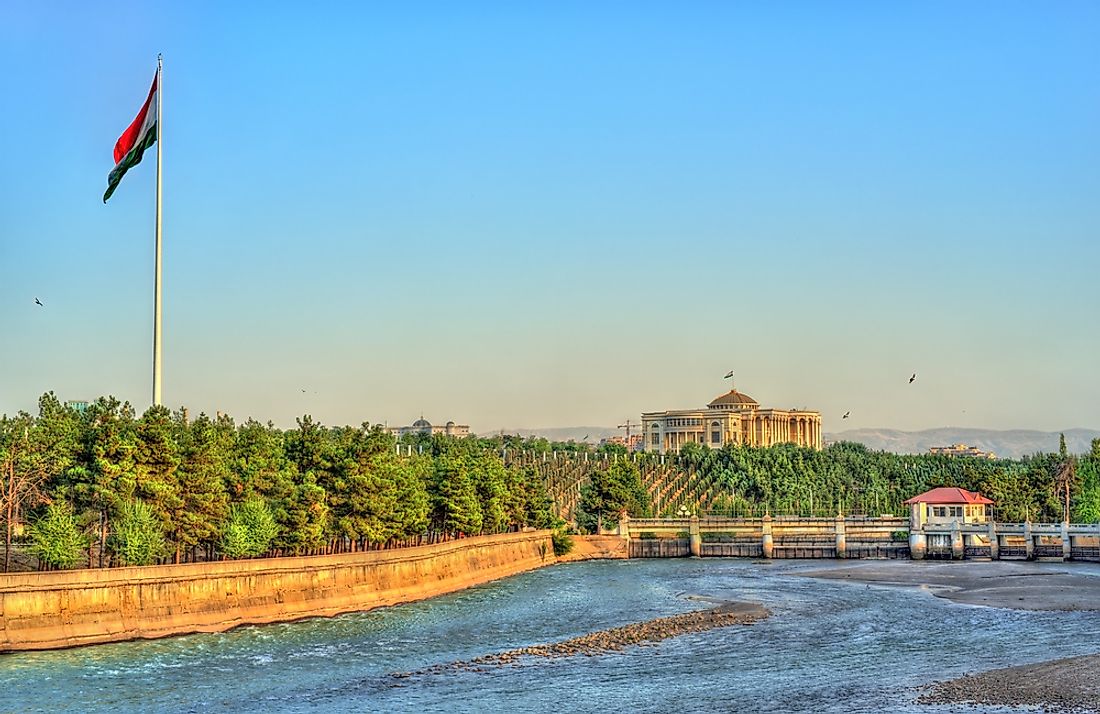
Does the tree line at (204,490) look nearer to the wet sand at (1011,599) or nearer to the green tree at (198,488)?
the green tree at (198,488)

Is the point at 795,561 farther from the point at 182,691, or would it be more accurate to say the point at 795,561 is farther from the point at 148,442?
the point at 182,691

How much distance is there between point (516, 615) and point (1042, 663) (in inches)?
1259

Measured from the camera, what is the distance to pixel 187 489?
3118 inches

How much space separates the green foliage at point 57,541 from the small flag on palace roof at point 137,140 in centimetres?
1697

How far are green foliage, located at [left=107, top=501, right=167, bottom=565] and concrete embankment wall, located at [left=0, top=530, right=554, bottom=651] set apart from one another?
3.13 metres

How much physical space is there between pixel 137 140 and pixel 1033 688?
52.3 m

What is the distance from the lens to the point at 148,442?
76812 mm

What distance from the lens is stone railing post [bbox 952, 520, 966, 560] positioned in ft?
431

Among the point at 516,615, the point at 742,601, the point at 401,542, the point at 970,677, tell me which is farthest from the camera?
the point at 401,542

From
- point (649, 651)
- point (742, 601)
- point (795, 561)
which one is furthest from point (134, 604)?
point (795, 561)

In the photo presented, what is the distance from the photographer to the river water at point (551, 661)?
183 ft

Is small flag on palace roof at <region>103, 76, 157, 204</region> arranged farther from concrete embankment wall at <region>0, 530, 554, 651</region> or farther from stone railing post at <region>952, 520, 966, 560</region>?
stone railing post at <region>952, 520, 966, 560</region>

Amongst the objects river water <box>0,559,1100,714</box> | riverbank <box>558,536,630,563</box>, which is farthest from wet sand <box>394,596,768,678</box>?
riverbank <box>558,536,630,563</box>

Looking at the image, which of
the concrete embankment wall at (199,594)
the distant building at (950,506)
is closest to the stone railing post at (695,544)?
the distant building at (950,506)
